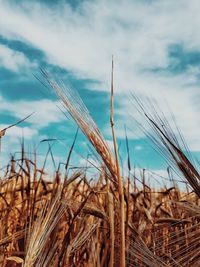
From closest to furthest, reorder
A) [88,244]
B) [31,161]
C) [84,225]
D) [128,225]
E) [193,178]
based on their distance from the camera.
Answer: [193,178]
[128,225]
[88,244]
[84,225]
[31,161]

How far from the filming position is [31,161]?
2389mm

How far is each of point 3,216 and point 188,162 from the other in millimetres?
1334

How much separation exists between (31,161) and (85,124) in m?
1.06

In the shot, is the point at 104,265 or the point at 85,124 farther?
the point at 104,265

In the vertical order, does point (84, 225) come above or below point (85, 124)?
below

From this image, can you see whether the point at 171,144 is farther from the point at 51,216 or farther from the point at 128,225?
the point at 128,225

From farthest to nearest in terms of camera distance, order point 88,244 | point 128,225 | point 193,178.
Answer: point 88,244 < point 128,225 < point 193,178

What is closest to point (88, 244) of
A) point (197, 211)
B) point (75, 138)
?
point (75, 138)

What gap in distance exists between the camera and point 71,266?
1.93 m

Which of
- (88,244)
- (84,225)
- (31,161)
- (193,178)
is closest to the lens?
(193,178)

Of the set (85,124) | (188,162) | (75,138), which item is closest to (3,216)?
(75,138)

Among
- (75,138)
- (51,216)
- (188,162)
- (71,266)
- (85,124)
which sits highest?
(75,138)

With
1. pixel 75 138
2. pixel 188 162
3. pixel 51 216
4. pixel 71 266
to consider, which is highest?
pixel 75 138

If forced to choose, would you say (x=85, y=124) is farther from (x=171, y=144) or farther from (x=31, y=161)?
(x=31, y=161)
